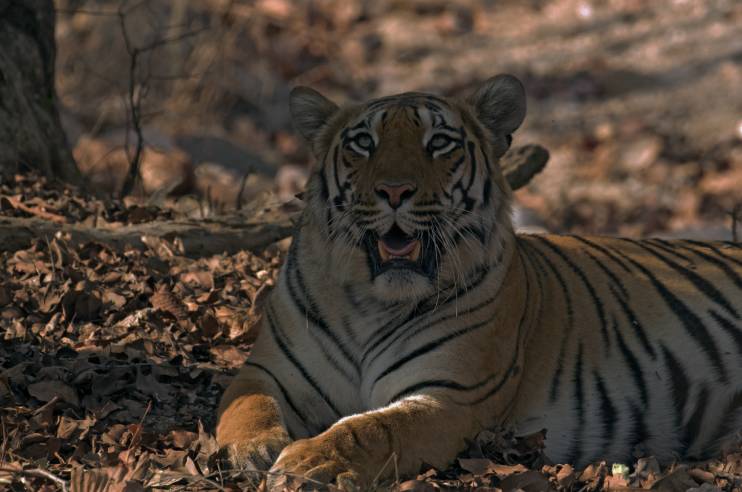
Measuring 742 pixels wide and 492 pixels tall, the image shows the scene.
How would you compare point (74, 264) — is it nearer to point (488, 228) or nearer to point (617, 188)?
point (488, 228)

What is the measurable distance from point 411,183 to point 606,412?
1.29 m

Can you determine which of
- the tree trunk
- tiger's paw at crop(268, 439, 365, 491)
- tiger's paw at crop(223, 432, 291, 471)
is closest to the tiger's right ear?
tiger's paw at crop(223, 432, 291, 471)

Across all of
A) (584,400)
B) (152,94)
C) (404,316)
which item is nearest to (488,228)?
(404,316)

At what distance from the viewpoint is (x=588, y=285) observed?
512cm

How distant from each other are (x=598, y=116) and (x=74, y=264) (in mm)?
9532

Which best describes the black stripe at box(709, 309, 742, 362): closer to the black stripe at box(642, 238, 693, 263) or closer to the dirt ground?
the black stripe at box(642, 238, 693, 263)

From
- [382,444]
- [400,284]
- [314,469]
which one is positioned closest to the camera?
[314,469]

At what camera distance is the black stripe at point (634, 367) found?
4836mm

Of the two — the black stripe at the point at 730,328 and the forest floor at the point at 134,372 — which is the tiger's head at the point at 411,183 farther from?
the black stripe at the point at 730,328

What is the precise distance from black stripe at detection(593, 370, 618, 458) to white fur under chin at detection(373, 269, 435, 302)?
2.98 feet

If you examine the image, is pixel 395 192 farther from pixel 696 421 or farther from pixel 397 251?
pixel 696 421

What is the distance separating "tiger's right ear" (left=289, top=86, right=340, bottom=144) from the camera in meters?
4.85

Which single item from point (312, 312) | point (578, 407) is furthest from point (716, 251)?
point (312, 312)

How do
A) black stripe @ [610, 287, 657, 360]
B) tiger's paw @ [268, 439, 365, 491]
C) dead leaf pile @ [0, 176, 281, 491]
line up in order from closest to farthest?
1. tiger's paw @ [268, 439, 365, 491]
2. dead leaf pile @ [0, 176, 281, 491]
3. black stripe @ [610, 287, 657, 360]
